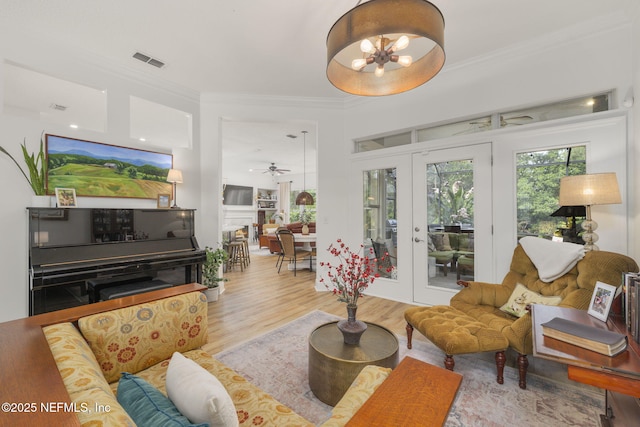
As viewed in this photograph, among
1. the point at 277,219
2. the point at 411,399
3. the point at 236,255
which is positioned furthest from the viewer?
the point at 277,219

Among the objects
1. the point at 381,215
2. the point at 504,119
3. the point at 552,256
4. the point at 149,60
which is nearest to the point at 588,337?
the point at 552,256

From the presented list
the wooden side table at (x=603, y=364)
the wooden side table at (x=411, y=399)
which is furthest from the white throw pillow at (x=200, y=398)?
the wooden side table at (x=603, y=364)

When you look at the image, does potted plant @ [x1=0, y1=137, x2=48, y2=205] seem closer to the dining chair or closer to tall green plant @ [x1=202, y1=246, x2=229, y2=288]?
tall green plant @ [x1=202, y1=246, x2=229, y2=288]

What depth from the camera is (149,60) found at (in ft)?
10.7

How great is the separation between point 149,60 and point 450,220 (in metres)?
4.20

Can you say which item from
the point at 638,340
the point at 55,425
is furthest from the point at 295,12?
the point at 638,340

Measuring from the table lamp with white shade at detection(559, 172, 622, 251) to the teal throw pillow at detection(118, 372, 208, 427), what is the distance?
2.92 meters

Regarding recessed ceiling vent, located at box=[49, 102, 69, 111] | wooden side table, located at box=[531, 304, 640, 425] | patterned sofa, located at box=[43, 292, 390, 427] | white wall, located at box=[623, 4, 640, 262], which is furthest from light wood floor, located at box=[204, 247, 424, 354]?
recessed ceiling vent, located at box=[49, 102, 69, 111]

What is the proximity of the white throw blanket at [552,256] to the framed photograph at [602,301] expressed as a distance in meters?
0.67

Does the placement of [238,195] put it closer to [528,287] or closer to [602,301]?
[528,287]

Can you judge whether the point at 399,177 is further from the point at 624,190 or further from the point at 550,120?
the point at 624,190

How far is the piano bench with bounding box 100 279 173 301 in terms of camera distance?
8.78 ft

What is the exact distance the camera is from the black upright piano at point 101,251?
2441mm

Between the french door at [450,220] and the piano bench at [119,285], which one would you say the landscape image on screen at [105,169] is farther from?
the french door at [450,220]
